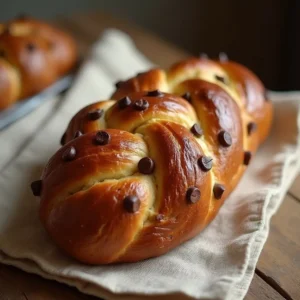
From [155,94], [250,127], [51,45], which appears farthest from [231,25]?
[155,94]

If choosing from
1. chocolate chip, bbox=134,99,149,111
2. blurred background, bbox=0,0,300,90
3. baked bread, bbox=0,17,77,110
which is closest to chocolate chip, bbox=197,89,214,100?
chocolate chip, bbox=134,99,149,111

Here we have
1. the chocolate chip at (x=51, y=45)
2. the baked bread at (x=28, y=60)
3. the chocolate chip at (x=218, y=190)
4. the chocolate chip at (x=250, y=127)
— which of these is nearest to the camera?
the chocolate chip at (x=218, y=190)

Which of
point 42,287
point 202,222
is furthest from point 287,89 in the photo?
point 42,287

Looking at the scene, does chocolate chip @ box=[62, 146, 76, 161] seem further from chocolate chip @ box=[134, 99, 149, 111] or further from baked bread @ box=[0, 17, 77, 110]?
baked bread @ box=[0, 17, 77, 110]

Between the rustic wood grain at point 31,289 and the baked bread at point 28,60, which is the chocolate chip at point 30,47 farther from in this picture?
the rustic wood grain at point 31,289

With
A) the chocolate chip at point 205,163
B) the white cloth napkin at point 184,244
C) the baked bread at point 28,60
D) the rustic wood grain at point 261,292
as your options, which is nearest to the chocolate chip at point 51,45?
the baked bread at point 28,60
